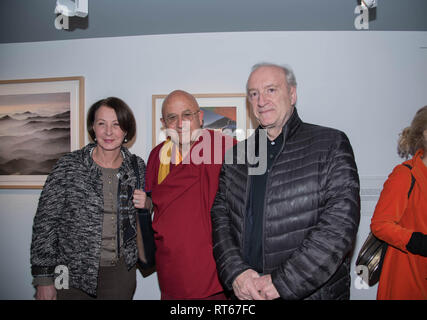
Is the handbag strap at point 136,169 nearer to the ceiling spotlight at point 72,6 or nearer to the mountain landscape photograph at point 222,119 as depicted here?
the mountain landscape photograph at point 222,119

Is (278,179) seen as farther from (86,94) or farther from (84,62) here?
(84,62)

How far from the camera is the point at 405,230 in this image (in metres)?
1.29

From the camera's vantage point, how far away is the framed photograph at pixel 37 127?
2078 millimetres

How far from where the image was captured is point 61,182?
4.64ft

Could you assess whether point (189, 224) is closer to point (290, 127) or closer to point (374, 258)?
point (290, 127)

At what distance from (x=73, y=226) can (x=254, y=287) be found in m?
1.00

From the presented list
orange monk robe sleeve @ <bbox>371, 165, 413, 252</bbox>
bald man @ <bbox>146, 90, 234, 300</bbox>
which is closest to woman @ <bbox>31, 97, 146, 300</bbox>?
bald man @ <bbox>146, 90, 234, 300</bbox>

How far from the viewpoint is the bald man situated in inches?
52.7

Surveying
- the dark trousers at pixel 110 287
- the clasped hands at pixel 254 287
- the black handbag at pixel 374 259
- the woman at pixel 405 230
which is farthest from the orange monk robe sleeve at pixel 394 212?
the dark trousers at pixel 110 287

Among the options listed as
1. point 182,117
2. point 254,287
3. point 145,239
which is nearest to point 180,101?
point 182,117

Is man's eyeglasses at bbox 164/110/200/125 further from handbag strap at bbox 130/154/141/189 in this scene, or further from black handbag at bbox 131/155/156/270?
black handbag at bbox 131/155/156/270

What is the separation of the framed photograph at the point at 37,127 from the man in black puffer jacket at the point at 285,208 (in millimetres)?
1504

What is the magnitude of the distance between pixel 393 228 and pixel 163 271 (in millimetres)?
1211

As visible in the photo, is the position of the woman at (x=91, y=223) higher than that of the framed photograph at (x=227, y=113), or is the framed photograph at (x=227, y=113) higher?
the framed photograph at (x=227, y=113)
